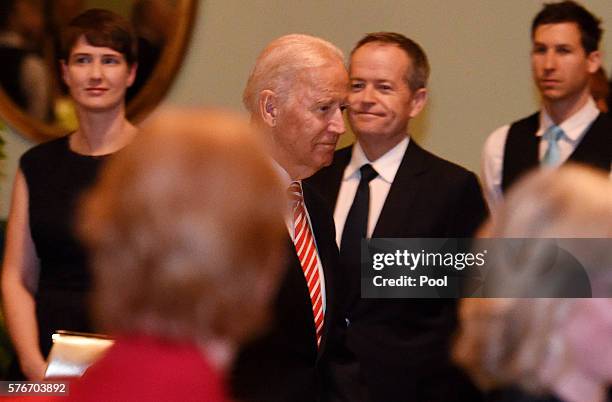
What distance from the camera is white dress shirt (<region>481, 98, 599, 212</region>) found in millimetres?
4746

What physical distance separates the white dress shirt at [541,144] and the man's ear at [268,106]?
159 cm

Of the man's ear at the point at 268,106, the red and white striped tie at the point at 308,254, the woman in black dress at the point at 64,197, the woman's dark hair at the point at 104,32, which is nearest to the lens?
the red and white striped tie at the point at 308,254

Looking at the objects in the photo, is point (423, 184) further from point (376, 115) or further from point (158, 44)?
point (158, 44)

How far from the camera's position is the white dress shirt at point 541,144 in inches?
187

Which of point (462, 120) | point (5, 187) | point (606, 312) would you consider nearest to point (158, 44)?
point (5, 187)

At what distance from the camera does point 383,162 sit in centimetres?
461

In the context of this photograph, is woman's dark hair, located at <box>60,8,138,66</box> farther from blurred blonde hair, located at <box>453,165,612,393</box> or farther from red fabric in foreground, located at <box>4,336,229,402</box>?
red fabric in foreground, located at <box>4,336,229,402</box>

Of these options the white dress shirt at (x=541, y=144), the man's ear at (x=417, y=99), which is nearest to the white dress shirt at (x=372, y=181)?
the man's ear at (x=417, y=99)

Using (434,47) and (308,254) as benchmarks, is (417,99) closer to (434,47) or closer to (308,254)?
(434,47)

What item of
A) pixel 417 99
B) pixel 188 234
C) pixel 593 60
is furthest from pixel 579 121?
pixel 188 234

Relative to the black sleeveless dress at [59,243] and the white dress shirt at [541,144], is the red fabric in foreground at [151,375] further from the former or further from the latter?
the white dress shirt at [541,144]

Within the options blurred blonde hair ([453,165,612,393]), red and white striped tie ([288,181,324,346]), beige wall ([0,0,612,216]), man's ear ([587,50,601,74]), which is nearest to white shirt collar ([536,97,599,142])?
man's ear ([587,50,601,74])

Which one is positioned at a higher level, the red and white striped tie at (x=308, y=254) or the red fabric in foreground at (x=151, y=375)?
the red fabric in foreground at (x=151, y=375)

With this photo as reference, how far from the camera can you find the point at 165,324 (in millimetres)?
1424
